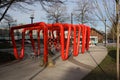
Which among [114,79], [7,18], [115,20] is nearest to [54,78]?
[114,79]

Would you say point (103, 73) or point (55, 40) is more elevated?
point (55, 40)

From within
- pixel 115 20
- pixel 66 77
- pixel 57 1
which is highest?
pixel 57 1

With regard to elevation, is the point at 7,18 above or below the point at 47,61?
above

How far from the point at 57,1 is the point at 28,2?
110 inches

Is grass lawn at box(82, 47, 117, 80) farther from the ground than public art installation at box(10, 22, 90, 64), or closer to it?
closer to it

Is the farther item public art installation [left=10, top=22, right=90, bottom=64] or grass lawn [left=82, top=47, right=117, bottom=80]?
public art installation [left=10, top=22, right=90, bottom=64]

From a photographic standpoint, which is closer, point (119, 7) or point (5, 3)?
point (119, 7)

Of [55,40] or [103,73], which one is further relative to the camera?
[55,40]

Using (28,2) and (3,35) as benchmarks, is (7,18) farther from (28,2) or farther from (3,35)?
(3,35)

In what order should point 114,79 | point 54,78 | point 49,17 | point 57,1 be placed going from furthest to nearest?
point 49,17 < point 57,1 < point 54,78 < point 114,79

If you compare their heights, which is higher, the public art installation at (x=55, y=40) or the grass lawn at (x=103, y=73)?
the public art installation at (x=55, y=40)

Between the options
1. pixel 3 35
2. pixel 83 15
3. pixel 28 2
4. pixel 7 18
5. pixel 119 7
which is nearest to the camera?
pixel 119 7

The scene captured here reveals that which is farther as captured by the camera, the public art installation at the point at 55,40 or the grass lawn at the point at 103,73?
the public art installation at the point at 55,40

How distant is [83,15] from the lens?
169ft
